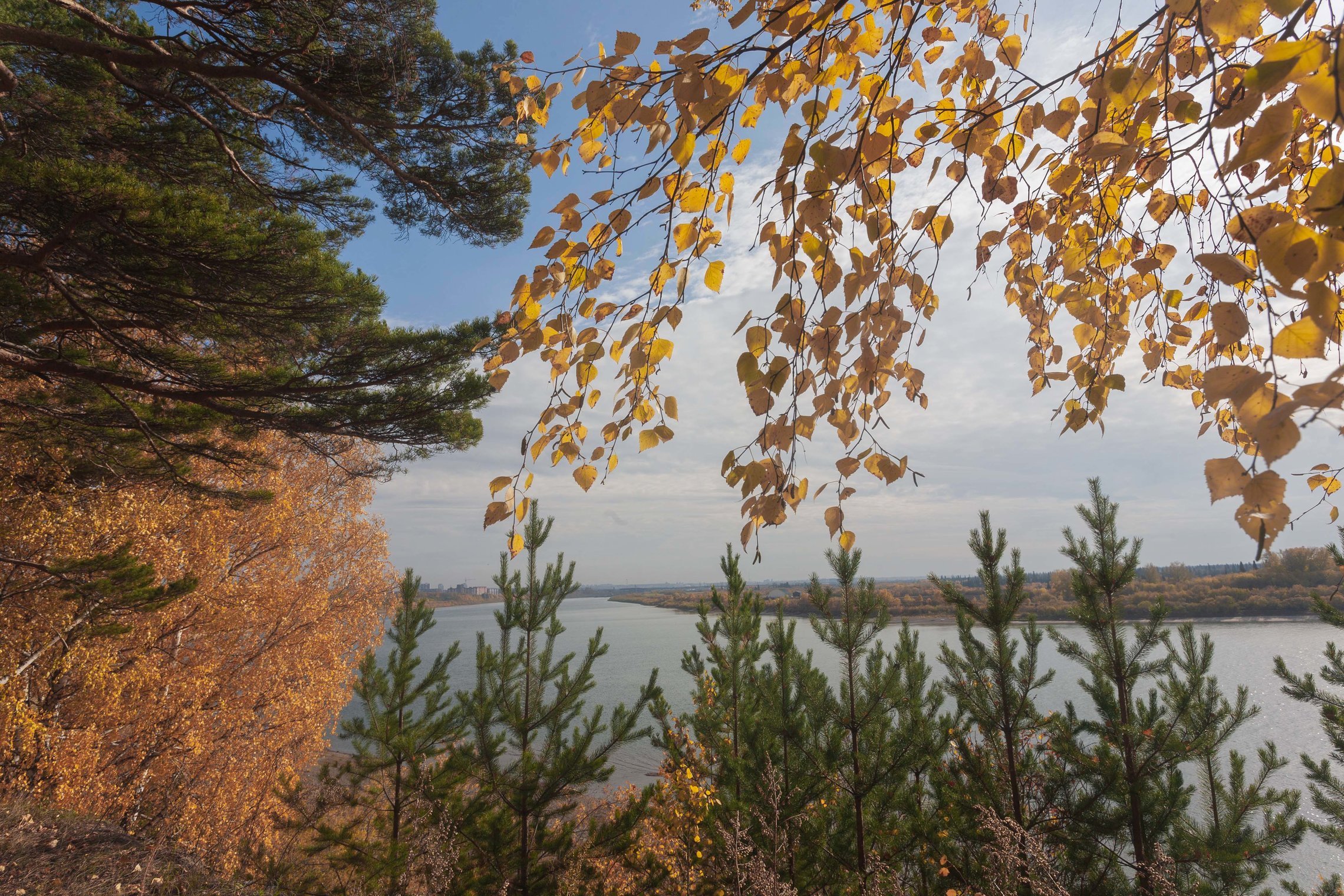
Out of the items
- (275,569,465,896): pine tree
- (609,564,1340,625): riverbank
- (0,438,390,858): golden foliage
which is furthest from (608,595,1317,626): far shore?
(0,438,390,858): golden foliage

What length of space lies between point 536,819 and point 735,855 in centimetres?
210

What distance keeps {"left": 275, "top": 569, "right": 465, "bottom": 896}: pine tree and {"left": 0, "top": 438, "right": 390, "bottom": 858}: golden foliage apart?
2.64 m

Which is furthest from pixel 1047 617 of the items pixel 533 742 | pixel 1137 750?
pixel 533 742

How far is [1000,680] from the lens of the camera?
12.3ft

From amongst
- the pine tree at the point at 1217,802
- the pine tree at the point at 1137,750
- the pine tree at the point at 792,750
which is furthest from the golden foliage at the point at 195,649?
the pine tree at the point at 1217,802

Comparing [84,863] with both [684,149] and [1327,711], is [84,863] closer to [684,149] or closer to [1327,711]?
[684,149]

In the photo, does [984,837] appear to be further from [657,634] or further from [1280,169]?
[657,634]

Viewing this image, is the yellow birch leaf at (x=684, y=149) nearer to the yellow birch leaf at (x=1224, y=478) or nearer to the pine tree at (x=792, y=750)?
the yellow birch leaf at (x=1224, y=478)

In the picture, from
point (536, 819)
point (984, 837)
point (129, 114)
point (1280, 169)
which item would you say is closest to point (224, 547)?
point (129, 114)

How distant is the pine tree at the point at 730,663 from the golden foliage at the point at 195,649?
5.33 metres

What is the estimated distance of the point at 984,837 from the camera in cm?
403

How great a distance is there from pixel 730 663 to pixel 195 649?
23.3 feet

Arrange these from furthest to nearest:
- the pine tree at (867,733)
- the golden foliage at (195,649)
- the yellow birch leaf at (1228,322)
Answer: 1. the golden foliage at (195,649)
2. the pine tree at (867,733)
3. the yellow birch leaf at (1228,322)

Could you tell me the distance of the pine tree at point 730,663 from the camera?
4.73 meters
